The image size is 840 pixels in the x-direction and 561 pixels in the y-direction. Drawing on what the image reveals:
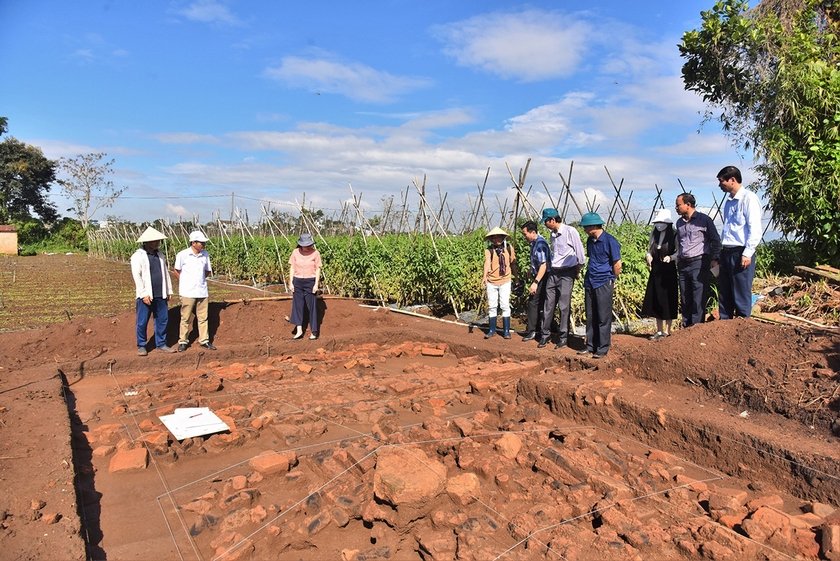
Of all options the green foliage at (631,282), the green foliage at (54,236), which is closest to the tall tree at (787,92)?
the green foliage at (631,282)

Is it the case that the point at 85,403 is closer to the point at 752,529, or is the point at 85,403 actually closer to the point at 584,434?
the point at 584,434

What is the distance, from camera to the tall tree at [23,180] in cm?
3962

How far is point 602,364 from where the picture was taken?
5.89 m

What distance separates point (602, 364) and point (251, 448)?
3607 mm

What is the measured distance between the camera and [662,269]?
250 inches

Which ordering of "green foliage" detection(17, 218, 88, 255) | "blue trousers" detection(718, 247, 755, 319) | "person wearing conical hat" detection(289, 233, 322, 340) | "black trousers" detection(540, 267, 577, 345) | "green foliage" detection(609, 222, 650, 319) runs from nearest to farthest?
"blue trousers" detection(718, 247, 755, 319) → "black trousers" detection(540, 267, 577, 345) → "person wearing conical hat" detection(289, 233, 322, 340) → "green foliage" detection(609, 222, 650, 319) → "green foliage" detection(17, 218, 88, 255)

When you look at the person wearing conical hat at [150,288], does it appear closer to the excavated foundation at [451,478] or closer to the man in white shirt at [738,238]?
the excavated foundation at [451,478]

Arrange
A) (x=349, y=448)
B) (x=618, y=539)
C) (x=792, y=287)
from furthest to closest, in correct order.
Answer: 1. (x=792, y=287)
2. (x=349, y=448)
3. (x=618, y=539)

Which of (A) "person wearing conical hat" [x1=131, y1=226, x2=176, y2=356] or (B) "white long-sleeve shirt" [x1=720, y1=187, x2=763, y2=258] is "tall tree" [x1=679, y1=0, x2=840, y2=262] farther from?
(A) "person wearing conical hat" [x1=131, y1=226, x2=176, y2=356]

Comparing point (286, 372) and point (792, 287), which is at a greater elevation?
point (792, 287)

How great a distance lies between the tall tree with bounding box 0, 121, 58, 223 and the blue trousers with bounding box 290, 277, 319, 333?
4003cm

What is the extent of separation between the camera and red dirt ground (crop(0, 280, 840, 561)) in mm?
2918

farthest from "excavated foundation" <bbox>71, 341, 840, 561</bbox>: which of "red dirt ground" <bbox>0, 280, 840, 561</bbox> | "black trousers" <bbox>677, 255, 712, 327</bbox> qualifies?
"black trousers" <bbox>677, 255, 712, 327</bbox>

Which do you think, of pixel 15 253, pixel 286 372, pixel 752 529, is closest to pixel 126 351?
pixel 286 372
